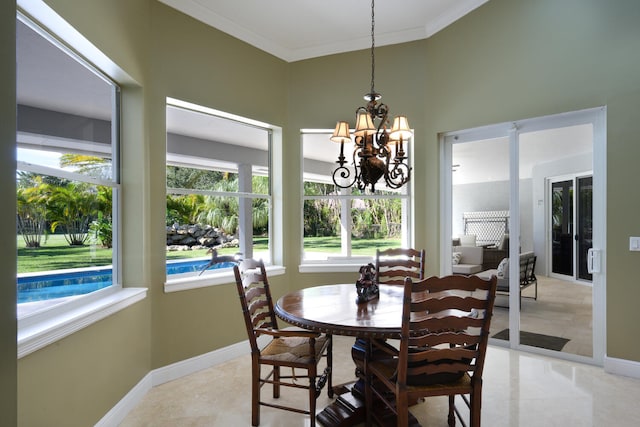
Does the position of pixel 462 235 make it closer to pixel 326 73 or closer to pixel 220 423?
pixel 326 73

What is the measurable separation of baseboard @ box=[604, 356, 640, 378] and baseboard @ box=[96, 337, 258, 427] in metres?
3.22

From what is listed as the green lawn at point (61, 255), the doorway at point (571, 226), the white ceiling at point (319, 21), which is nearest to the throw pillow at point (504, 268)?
the doorway at point (571, 226)

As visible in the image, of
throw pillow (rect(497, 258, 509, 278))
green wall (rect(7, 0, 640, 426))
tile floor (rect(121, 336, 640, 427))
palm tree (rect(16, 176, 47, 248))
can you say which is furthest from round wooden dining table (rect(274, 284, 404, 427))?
throw pillow (rect(497, 258, 509, 278))

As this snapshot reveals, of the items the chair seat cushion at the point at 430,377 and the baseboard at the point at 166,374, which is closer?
the chair seat cushion at the point at 430,377

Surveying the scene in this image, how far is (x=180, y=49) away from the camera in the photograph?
3234 mm

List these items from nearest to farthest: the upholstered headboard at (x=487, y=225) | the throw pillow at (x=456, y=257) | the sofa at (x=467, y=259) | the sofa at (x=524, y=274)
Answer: the sofa at (x=524, y=274), the upholstered headboard at (x=487, y=225), the sofa at (x=467, y=259), the throw pillow at (x=456, y=257)

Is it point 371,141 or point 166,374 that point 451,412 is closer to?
point 371,141

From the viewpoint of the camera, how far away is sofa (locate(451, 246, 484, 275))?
4012 millimetres

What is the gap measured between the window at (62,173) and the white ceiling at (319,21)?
131 centimetres

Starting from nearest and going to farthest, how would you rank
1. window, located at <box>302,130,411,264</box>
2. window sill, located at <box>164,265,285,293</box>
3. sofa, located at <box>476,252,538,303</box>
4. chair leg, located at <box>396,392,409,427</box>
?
1. chair leg, located at <box>396,392,409,427</box>
2. window sill, located at <box>164,265,285,293</box>
3. sofa, located at <box>476,252,538,303</box>
4. window, located at <box>302,130,411,264</box>

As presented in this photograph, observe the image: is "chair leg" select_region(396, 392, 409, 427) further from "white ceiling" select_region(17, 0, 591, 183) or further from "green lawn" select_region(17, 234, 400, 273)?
"white ceiling" select_region(17, 0, 591, 183)

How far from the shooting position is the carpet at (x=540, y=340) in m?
3.44

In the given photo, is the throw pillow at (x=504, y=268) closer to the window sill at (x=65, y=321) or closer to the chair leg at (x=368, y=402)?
the chair leg at (x=368, y=402)

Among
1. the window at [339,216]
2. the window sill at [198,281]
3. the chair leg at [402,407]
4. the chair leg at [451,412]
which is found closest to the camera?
the chair leg at [402,407]
